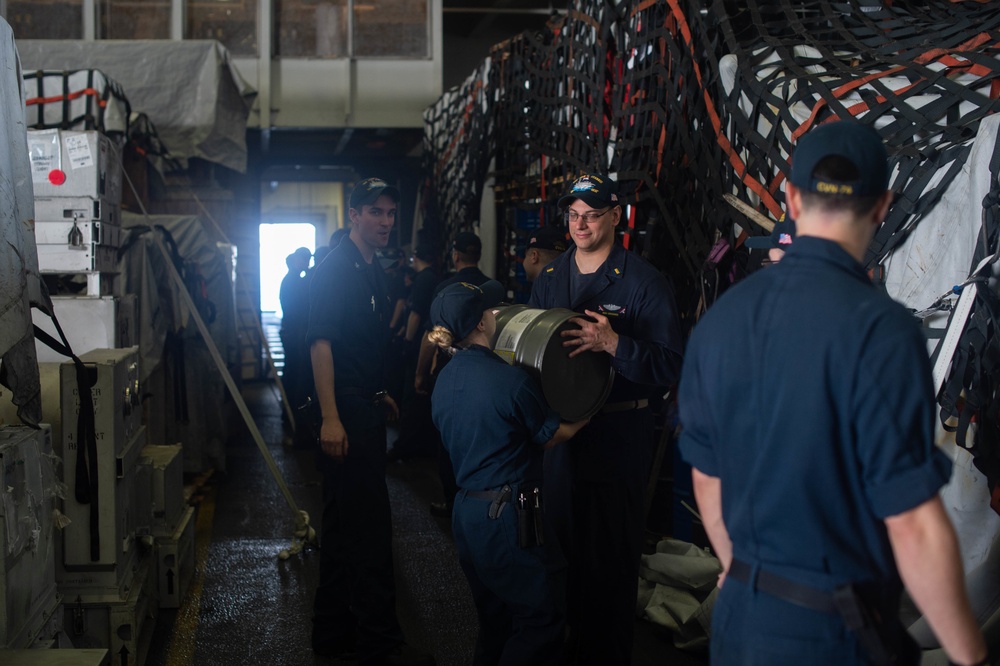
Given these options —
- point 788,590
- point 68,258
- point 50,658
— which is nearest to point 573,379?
point 788,590

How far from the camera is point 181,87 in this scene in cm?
1014

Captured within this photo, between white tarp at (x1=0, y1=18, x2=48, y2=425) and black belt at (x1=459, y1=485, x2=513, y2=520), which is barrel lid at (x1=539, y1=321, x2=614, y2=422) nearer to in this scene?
black belt at (x1=459, y1=485, x2=513, y2=520)

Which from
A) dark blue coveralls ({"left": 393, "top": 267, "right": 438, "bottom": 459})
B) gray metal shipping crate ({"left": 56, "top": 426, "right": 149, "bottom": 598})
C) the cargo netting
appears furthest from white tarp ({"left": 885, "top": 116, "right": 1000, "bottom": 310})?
dark blue coveralls ({"left": 393, "top": 267, "right": 438, "bottom": 459})

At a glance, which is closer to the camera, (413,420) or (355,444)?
(355,444)

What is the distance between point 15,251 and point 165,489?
7.04 ft

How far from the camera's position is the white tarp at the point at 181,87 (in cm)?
1003

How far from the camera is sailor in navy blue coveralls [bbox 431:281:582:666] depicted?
321cm

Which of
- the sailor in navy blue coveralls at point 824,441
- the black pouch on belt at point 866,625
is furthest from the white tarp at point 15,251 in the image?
the black pouch on belt at point 866,625

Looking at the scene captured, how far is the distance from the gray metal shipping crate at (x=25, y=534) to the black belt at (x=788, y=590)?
221 cm

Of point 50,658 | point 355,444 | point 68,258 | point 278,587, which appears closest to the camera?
point 50,658

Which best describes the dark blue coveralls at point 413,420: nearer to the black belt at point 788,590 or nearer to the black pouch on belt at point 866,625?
the black belt at point 788,590

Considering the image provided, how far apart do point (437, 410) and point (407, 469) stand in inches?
205

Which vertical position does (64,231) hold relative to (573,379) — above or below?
above

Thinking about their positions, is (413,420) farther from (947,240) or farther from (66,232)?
(947,240)
